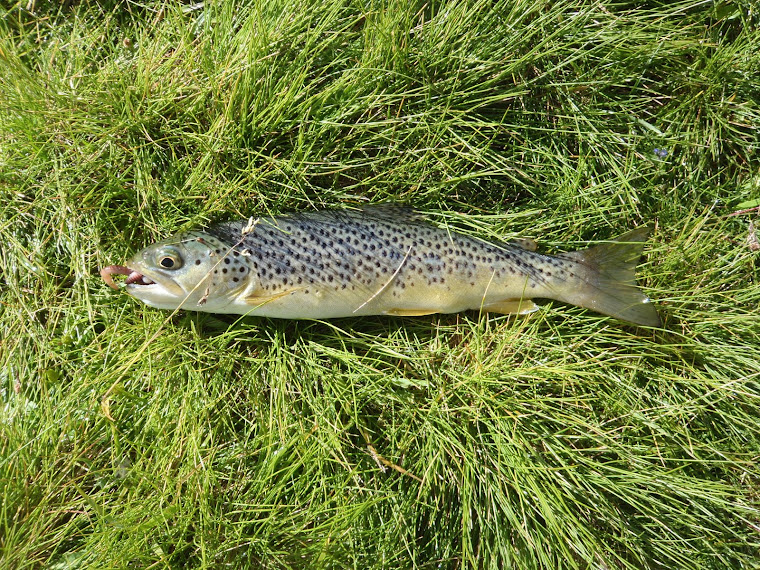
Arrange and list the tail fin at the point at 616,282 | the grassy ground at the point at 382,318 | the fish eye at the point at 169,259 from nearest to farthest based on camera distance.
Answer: the fish eye at the point at 169,259
the grassy ground at the point at 382,318
the tail fin at the point at 616,282

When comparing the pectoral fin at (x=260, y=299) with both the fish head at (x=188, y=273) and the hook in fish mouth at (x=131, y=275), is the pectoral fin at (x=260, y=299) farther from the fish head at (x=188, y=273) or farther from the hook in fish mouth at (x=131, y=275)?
the hook in fish mouth at (x=131, y=275)

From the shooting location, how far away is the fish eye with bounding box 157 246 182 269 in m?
2.63

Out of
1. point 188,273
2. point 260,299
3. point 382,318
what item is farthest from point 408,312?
point 188,273

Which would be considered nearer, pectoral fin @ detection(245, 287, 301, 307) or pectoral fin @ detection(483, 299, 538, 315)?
pectoral fin @ detection(245, 287, 301, 307)

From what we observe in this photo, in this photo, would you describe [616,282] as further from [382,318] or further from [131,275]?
[131,275]

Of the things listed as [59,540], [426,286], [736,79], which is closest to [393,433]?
[426,286]

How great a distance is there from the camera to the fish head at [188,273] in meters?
2.64

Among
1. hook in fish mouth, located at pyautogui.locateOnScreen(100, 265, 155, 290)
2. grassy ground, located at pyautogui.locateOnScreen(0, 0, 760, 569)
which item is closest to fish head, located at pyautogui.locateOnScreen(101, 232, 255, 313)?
hook in fish mouth, located at pyautogui.locateOnScreen(100, 265, 155, 290)

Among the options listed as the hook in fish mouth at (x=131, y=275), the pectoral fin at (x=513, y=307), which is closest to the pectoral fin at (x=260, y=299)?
the hook in fish mouth at (x=131, y=275)

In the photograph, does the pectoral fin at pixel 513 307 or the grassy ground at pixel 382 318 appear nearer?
the grassy ground at pixel 382 318

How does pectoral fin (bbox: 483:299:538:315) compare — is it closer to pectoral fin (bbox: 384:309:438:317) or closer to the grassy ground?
the grassy ground

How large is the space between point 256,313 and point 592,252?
1.97m

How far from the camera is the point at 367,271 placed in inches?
110

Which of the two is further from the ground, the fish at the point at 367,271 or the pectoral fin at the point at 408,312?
the fish at the point at 367,271
